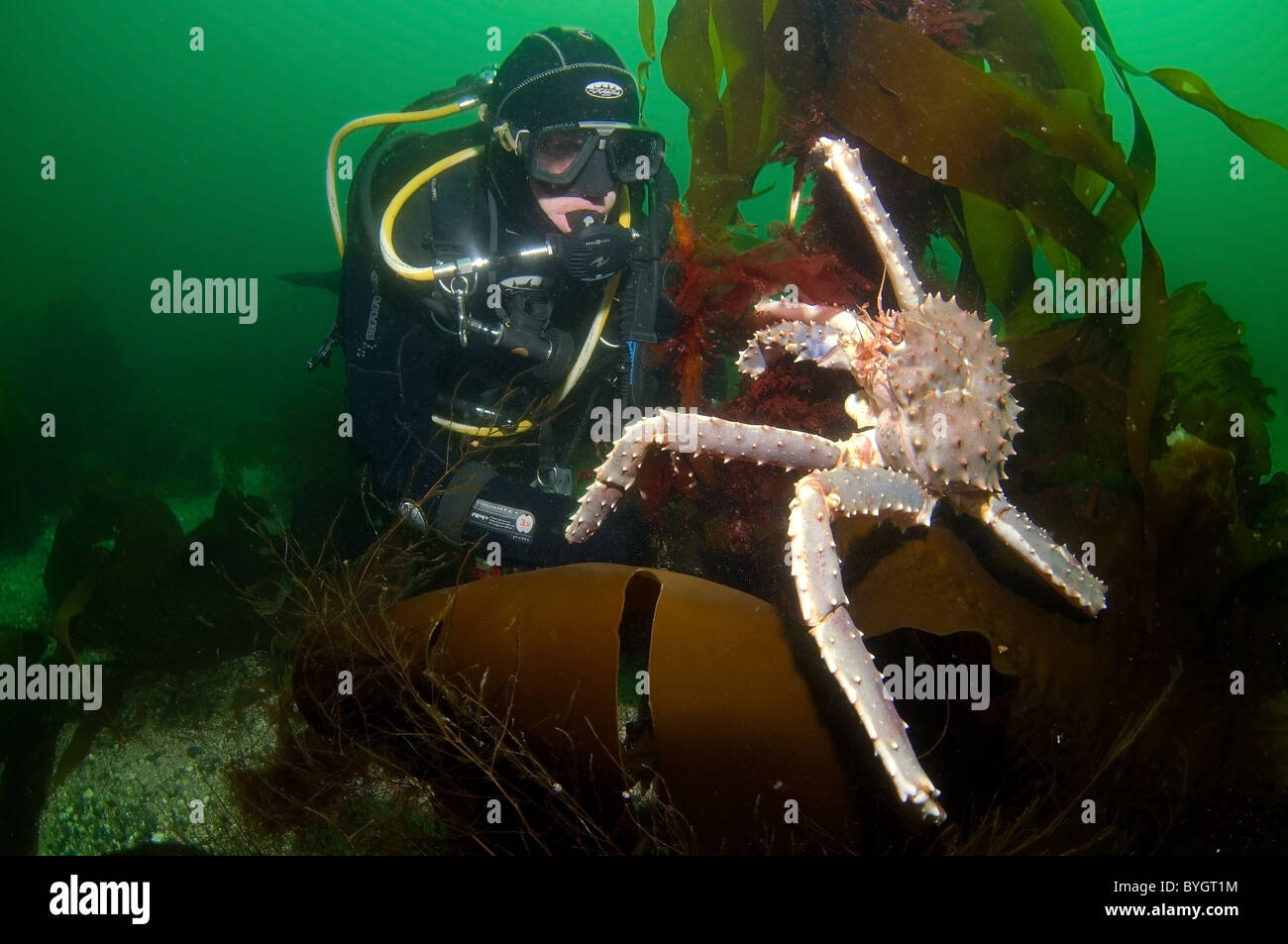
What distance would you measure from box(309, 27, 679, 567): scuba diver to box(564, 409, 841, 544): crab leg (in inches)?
42.8

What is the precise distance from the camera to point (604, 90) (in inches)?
150

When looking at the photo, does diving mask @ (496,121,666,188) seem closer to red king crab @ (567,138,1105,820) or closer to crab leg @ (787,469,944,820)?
red king crab @ (567,138,1105,820)

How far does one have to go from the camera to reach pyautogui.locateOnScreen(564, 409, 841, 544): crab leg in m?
2.21

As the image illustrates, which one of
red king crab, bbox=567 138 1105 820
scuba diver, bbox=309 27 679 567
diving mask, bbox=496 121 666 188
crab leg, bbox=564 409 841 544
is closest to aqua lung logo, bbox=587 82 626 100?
scuba diver, bbox=309 27 679 567

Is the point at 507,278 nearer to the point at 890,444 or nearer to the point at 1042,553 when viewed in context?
the point at 890,444

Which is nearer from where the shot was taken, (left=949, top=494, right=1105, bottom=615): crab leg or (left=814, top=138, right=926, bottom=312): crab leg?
(left=949, top=494, right=1105, bottom=615): crab leg

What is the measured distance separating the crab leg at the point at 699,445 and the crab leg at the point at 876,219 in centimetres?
77

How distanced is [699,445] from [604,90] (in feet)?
9.17

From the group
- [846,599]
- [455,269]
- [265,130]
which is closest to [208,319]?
[455,269]

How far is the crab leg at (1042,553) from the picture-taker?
2.14 meters

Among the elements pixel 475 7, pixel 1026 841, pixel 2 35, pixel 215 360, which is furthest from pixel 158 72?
pixel 1026 841

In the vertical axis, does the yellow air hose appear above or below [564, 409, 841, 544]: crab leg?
above

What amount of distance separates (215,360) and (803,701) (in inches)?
1012

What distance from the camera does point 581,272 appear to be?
3586 millimetres
